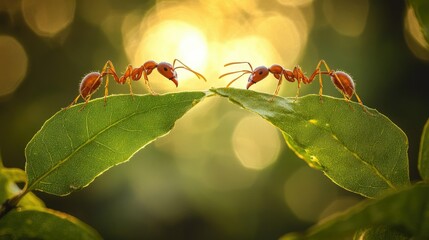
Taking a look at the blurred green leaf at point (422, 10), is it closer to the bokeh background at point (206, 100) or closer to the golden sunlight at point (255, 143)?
the bokeh background at point (206, 100)

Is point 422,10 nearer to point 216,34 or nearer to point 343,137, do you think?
point 343,137

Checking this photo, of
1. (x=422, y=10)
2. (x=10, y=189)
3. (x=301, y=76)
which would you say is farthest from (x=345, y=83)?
(x=10, y=189)

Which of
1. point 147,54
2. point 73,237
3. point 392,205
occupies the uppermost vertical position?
point 392,205

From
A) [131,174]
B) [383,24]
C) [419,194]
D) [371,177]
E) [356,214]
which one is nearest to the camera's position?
[356,214]

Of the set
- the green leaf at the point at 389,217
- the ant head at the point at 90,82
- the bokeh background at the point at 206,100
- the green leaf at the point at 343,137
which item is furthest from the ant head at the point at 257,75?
the bokeh background at the point at 206,100

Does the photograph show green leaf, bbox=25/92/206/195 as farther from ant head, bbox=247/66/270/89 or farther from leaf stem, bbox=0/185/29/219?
ant head, bbox=247/66/270/89

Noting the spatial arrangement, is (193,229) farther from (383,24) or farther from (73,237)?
(73,237)

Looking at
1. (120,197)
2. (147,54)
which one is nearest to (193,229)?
(120,197)
